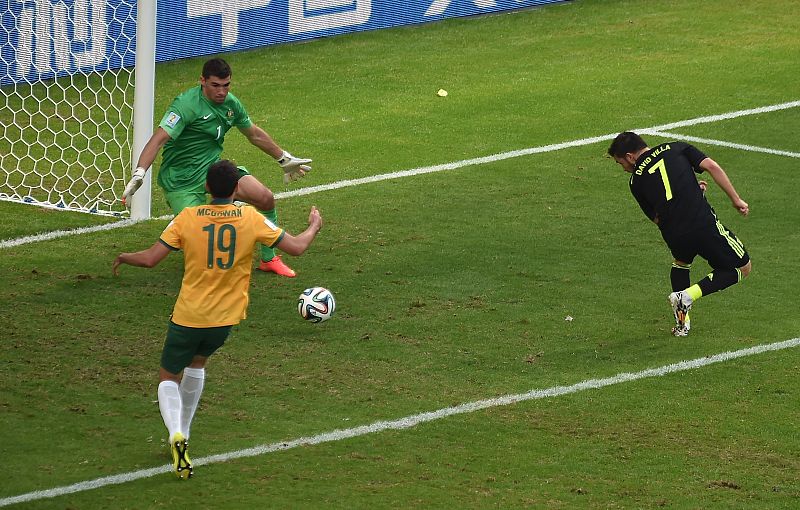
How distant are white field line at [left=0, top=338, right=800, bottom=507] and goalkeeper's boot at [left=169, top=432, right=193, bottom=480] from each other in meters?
0.19

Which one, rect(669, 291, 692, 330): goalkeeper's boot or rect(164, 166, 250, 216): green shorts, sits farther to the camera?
rect(164, 166, 250, 216): green shorts

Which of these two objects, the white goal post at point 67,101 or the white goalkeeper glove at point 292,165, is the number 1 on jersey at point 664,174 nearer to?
the white goalkeeper glove at point 292,165

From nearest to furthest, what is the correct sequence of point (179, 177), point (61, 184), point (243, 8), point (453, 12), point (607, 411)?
point (607, 411) → point (179, 177) → point (61, 184) → point (243, 8) → point (453, 12)

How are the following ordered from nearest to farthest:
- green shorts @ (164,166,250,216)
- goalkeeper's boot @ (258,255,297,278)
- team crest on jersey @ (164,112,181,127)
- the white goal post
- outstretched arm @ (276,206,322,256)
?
outstretched arm @ (276,206,322,256), team crest on jersey @ (164,112,181,127), green shorts @ (164,166,250,216), goalkeeper's boot @ (258,255,297,278), the white goal post

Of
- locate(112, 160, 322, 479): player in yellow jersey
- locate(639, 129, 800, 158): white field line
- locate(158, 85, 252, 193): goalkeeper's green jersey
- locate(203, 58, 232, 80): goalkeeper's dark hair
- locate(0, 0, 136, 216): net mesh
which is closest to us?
locate(112, 160, 322, 479): player in yellow jersey

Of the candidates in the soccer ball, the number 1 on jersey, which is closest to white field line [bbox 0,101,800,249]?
the soccer ball

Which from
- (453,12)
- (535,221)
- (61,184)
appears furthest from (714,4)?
(61,184)

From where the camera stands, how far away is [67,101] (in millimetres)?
14867

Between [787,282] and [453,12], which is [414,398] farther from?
[453,12]

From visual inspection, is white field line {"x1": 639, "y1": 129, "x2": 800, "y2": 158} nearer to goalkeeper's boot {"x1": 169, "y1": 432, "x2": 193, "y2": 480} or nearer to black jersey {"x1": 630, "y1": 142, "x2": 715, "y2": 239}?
black jersey {"x1": 630, "y1": 142, "x2": 715, "y2": 239}

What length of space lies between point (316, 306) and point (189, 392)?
172 centimetres

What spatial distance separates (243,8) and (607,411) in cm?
1173

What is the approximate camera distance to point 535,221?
12.4 meters

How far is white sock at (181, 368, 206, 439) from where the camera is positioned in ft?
24.8
